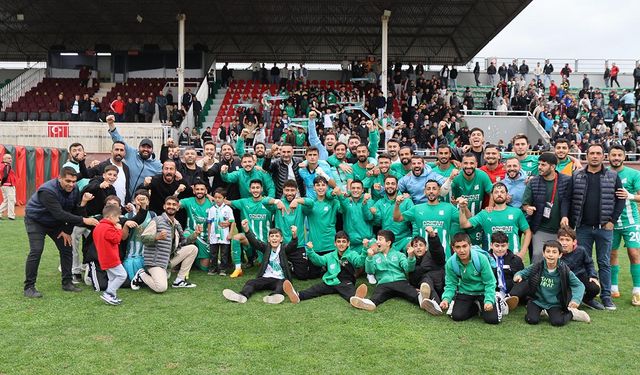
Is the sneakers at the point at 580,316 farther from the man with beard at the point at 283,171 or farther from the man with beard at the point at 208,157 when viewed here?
the man with beard at the point at 208,157

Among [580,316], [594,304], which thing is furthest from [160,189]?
[594,304]

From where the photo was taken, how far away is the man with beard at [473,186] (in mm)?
8242

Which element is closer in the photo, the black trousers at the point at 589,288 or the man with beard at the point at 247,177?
the black trousers at the point at 589,288

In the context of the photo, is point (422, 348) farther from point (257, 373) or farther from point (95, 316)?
point (95, 316)

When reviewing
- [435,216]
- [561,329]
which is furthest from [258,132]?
[561,329]

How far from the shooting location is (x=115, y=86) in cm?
3416

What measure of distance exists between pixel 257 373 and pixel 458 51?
3583 centimetres

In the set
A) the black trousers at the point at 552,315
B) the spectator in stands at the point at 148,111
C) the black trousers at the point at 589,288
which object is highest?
the spectator in stands at the point at 148,111

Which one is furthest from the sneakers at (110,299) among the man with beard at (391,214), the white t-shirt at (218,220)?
the man with beard at (391,214)

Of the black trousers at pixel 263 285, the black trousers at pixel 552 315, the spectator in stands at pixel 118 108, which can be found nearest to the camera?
the black trousers at pixel 552 315

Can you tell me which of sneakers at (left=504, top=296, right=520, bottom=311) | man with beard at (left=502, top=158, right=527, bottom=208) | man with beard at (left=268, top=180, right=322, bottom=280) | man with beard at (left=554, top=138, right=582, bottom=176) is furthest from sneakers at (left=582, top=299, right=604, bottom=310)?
man with beard at (left=268, top=180, right=322, bottom=280)

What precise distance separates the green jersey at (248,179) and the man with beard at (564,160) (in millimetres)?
4213

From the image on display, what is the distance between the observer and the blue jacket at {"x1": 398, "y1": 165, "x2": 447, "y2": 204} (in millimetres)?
8789

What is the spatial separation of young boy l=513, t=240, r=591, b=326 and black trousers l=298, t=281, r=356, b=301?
2.15m
